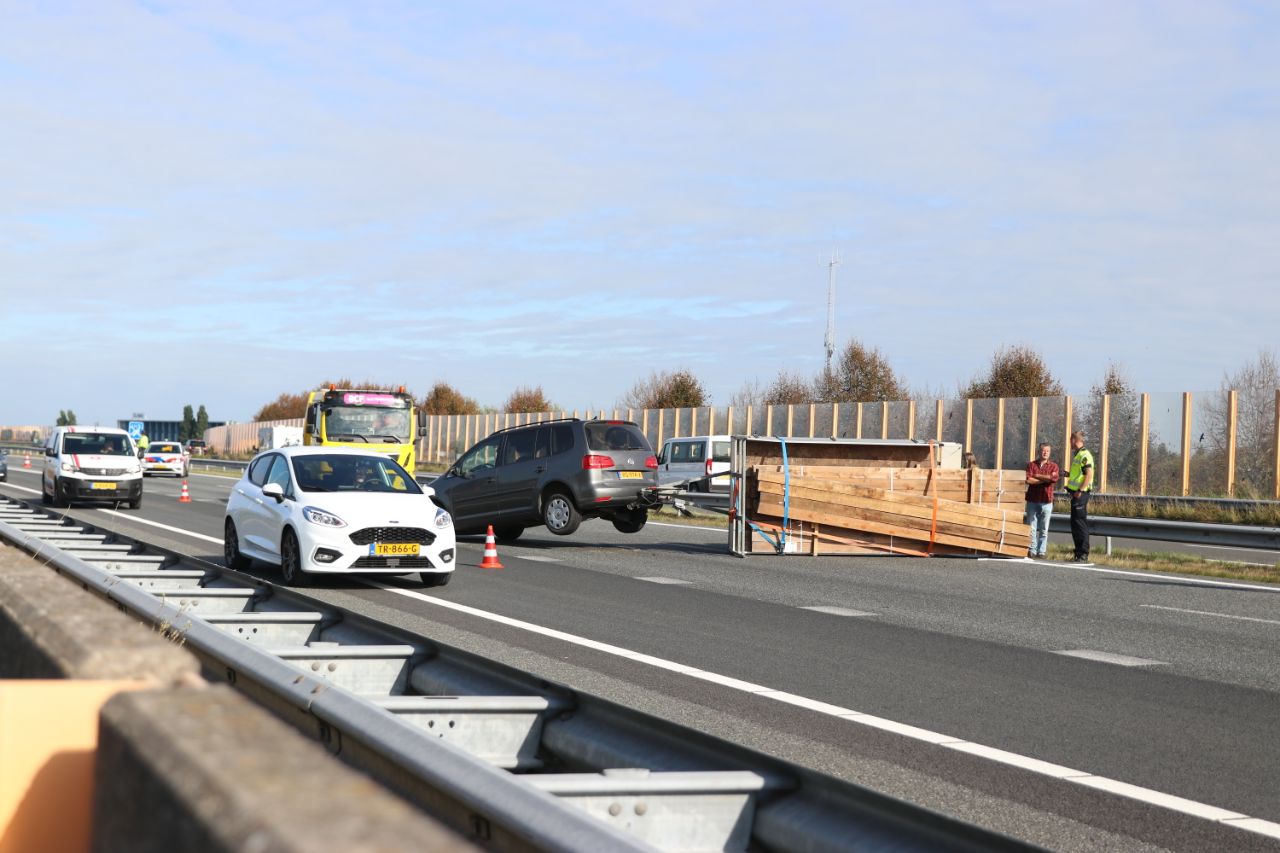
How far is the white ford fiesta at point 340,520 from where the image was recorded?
15.0 m

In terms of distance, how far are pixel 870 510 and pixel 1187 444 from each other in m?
16.1

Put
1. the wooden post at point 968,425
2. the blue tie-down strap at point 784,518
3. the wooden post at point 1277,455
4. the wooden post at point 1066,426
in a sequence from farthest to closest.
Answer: the wooden post at point 968,425 → the wooden post at point 1066,426 → the wooden post at point 1277,455 → the blue tie-down strap at point 784,518

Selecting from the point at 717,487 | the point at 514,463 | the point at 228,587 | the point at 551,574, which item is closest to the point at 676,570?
the point at 551,574

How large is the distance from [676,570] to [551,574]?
178 centimetres

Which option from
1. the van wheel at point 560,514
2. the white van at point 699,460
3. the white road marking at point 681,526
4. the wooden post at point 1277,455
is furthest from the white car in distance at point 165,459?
the wooden post at point 1277,455

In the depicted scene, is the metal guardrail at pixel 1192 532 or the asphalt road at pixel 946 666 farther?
the metal guardrail at pixel 1192 532

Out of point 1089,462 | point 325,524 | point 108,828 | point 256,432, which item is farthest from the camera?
point 256,432

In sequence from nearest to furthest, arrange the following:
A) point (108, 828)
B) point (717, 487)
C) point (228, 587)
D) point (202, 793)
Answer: point (202, 793) < point (108, 828) < point (228, 587) < point (717, 487)

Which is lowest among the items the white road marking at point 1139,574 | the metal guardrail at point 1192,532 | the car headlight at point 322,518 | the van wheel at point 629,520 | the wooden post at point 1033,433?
the white road marking at point 1139,574

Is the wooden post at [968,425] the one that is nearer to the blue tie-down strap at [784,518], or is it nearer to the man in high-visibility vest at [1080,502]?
the man in high-visibility vest at [1080,502]

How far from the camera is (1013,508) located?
21.3 metres

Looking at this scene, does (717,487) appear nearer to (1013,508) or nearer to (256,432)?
(1013,508)

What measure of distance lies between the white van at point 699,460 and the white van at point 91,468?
1177 cm

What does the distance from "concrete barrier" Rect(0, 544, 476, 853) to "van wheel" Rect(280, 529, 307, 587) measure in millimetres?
11504
